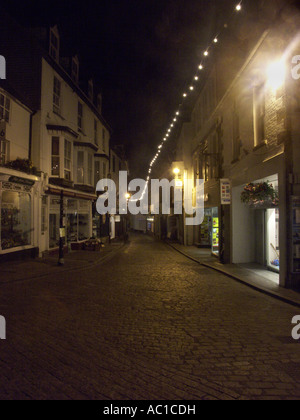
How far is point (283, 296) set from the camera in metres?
8.59

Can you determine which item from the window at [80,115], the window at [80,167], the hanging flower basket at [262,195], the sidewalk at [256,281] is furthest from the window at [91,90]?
the hanging flower basket at [262,195]

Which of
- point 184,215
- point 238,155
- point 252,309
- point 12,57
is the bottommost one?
point 252,309

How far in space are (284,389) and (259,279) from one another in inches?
300

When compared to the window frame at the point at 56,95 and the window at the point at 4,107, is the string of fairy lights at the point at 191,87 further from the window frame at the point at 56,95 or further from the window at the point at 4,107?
the window at the point at 4,107

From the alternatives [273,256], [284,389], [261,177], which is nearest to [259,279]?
[273,256]

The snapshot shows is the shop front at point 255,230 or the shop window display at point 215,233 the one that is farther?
the shop window display at point 215,233

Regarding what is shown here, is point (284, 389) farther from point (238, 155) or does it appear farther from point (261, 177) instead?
point (238, 155)

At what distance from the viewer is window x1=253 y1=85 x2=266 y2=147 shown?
39.3 ft

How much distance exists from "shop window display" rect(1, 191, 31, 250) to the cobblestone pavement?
5.37m

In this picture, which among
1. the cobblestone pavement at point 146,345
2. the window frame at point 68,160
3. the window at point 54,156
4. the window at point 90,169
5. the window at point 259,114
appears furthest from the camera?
the window at point 90,169

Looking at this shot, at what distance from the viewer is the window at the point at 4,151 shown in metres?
14.6

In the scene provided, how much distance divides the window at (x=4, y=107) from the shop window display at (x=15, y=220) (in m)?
3.37

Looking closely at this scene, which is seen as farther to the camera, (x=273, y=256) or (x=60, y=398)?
(x=273, y=256)
